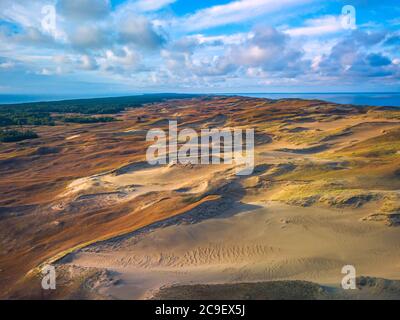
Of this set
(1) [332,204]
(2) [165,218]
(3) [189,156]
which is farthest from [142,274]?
A: (3) [189,156]

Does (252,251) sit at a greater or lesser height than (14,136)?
lesser

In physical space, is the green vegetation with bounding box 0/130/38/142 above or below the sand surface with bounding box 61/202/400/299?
above

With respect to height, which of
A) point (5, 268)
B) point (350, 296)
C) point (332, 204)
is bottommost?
point (5, 268)

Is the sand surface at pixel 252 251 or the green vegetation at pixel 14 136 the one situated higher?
the green vegetation at pixel 14 136

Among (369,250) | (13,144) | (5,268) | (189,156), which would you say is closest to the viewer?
(369,250)

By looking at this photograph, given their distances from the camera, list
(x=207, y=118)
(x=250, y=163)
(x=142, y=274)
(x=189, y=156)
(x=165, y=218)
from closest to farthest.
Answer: (x=142, y=274) < (x=165, y=218) < (x=250, y=163) < (x=189, y=156) < (x=207, y=118)

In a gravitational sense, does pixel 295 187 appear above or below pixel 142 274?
above

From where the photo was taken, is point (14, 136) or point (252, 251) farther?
point (14, 136)

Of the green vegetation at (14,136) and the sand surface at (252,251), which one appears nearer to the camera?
the sand surface at (252,251)

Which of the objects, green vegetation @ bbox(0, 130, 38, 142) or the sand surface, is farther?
green vegetation @ bbox(0, 130, 38, 142)
